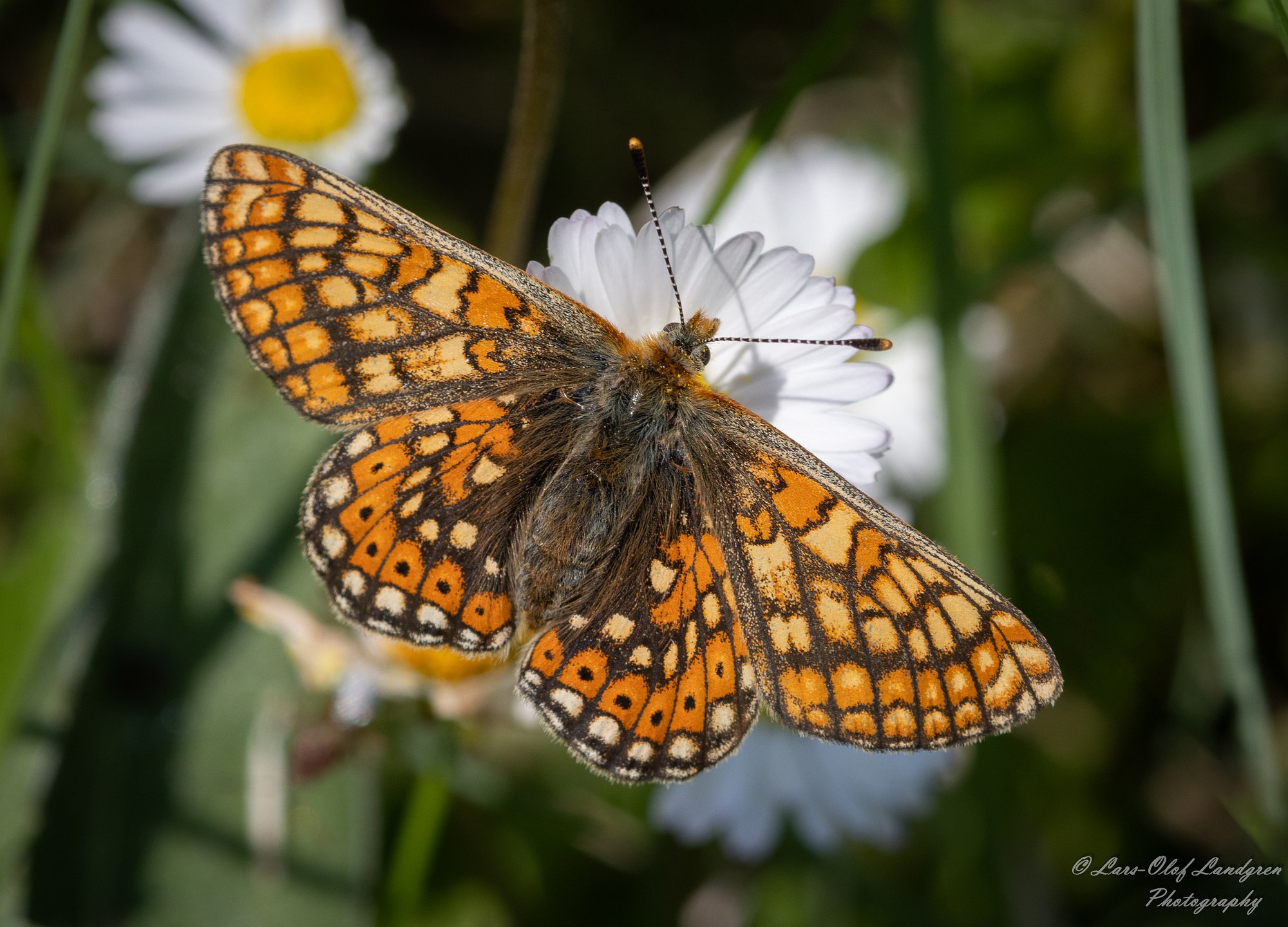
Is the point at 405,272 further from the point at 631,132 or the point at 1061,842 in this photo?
the point at 1061,842

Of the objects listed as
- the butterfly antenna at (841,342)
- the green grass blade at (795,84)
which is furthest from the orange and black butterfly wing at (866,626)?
the green grass blade at (795,84)

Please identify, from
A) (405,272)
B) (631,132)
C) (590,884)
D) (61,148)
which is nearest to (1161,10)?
(405,272)

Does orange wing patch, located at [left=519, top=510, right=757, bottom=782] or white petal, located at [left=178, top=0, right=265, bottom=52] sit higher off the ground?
white petal, located at [left=178, top=0, right=265, bottom=52]

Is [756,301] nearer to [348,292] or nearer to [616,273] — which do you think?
[616,273]

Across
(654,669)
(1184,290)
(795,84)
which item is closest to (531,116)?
(795,84)

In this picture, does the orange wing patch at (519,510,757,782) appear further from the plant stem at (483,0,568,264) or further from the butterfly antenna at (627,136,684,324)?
the plant stem at (483,0,568,264)

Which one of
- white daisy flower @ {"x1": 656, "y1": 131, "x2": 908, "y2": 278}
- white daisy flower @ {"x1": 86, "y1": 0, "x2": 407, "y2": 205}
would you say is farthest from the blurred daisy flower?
white daisy flower @ {"x1": 656, "y1": 131, "x2": 908, "y2": 278}
